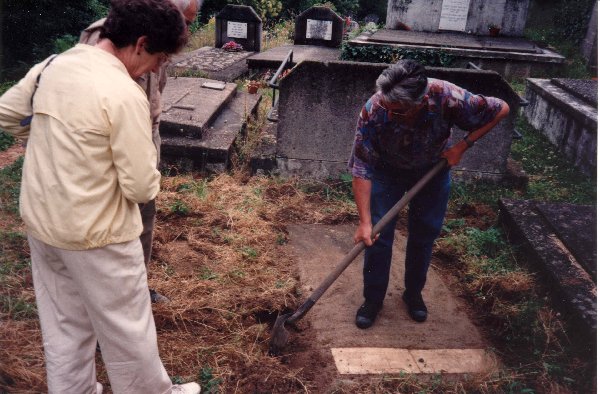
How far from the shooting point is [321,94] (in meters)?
5.17

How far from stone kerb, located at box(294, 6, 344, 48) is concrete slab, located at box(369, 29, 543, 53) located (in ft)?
3.86

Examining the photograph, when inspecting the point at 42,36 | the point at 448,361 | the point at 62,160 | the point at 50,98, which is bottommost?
the point at 448,361

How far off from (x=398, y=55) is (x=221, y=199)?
297 cm

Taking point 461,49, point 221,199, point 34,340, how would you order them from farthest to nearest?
point 461,49
point 221,199
point 34,340

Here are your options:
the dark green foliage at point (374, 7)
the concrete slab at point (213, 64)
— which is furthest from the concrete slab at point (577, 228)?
the dark green foliage at point (374, 7)

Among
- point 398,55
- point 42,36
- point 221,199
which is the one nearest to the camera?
point 221,199

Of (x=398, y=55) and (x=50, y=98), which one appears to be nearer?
(x=50, y=98)

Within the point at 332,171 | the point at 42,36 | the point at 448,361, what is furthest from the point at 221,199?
the point at 42,36

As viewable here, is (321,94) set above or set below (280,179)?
above

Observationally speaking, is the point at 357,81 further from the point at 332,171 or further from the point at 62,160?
the point at 62,160

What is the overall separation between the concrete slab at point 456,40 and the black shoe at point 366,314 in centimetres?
837

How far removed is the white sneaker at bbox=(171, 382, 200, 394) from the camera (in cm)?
255

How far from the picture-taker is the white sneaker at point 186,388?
2555 mm

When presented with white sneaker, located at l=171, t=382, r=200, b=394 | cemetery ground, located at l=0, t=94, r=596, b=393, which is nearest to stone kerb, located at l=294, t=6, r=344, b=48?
cemetery ground, located at l=0, t=94, r=596, b=393
